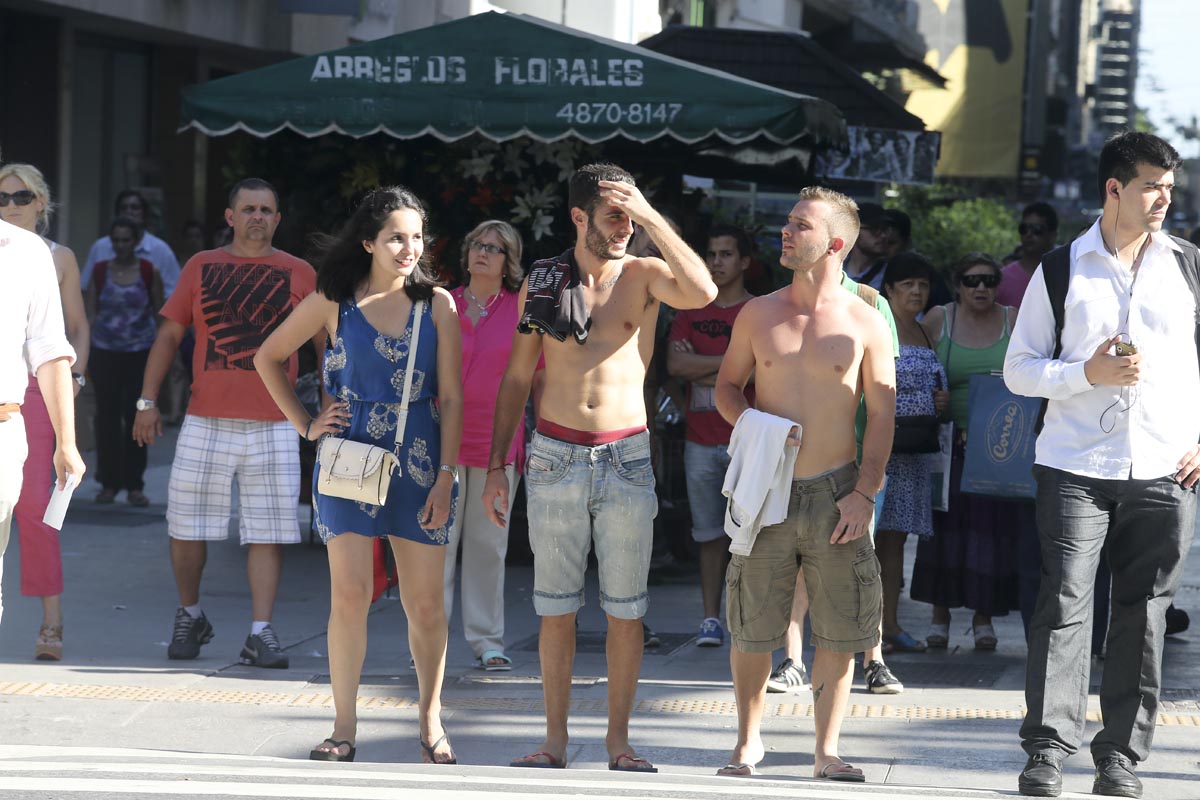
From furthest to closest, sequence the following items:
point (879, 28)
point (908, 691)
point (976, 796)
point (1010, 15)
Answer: point (1010, 15) → point (879, 28) → point (908, 691) → point (976, 796)

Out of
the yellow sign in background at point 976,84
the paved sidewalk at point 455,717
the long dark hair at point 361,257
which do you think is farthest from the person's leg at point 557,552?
the yellow sign in background at point 976,84

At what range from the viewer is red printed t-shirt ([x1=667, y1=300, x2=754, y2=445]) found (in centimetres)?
794

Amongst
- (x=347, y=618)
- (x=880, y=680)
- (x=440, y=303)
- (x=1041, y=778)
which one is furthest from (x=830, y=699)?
(x=440, y=303)

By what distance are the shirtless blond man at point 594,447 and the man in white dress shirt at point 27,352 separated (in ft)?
4.69

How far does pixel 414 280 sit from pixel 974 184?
31944 mm

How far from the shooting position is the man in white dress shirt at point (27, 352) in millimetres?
5457

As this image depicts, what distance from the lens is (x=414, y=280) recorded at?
5852 mm

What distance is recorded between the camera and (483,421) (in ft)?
24.8

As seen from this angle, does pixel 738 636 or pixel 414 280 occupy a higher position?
pixel 414 280

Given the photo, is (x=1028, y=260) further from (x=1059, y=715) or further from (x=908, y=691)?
(x=1059, y=715)

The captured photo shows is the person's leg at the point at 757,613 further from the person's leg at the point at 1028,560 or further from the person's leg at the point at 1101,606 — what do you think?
the person's leg at the point at 1101,606

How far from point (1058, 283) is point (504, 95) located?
14.9 feet

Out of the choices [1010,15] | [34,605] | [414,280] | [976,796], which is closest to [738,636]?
[976,796]

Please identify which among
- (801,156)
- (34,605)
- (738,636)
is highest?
(801,156)
